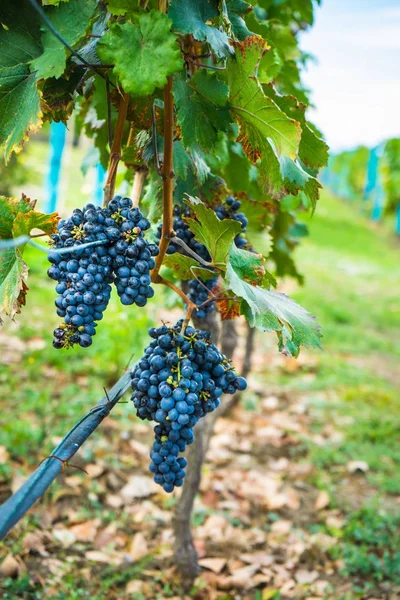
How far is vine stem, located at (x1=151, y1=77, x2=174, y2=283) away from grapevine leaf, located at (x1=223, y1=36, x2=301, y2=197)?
0.14 m

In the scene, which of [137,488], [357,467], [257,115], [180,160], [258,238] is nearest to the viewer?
[257,115]

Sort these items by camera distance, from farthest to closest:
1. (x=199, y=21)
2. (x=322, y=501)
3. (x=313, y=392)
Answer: (x=313, y=392) < (x=322, y=501) < (x=199, y=21)

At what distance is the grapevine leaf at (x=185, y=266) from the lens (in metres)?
1.45

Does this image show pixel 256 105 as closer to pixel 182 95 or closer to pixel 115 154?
pixel 182 95

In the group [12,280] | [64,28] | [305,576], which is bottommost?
[305,576]

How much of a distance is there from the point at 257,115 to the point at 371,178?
25.6m

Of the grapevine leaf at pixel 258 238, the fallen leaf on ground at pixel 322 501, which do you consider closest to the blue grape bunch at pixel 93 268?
the grapevine leaf at pixel 258 238

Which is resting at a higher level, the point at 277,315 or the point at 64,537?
the point at 277,315

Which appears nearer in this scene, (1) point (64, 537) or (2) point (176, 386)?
(2) point (176, 386)

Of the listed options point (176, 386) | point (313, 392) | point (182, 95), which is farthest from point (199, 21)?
point (313, 392)

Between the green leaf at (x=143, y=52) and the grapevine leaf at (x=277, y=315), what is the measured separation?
1.36 ft

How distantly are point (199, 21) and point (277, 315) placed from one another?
63 centimetres

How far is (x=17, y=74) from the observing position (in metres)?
1.25

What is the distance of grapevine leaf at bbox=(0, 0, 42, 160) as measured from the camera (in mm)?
1201
